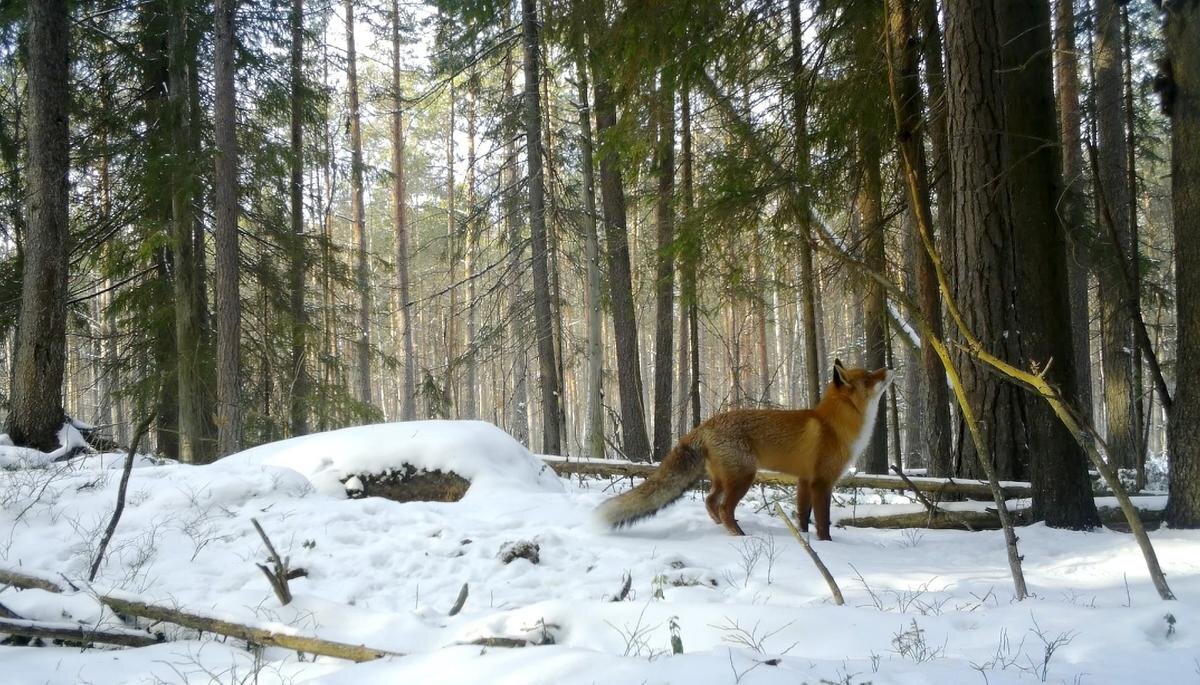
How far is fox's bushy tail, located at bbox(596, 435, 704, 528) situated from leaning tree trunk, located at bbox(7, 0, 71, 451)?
8.83 meters

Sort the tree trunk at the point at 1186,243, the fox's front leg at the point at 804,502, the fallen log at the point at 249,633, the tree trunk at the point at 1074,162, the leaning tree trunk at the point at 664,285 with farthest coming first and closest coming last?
the tree trunk at the point at 1074,162, the leaning tree trunk at the point at 664,285, the fox's front leg at the point at 804,502, the tree trunk at the point at 1186,243, the fallen log at the point at 249,633

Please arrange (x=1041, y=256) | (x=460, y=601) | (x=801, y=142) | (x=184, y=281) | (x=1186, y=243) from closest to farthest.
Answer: (x=460, y=601) < (x=1186, y=243) < (x=1041, y=256) < (x=801, y=142) < (x=184, y=281)

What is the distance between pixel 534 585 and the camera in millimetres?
4613

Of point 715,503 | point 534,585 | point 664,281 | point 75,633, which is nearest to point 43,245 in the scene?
point 664,281

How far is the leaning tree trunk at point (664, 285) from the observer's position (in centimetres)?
998

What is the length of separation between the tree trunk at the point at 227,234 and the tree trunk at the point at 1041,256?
11.3 metres

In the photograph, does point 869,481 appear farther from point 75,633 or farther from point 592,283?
point 592,283

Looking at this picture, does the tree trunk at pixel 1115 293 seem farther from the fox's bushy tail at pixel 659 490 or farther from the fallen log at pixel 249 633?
the fallen log at pixel 249 633

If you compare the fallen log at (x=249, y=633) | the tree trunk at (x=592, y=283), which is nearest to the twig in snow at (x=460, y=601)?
the fallen log at (x=249, y=633)

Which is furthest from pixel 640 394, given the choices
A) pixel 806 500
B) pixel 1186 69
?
pixel 1186 69

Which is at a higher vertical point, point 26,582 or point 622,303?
point 622,303

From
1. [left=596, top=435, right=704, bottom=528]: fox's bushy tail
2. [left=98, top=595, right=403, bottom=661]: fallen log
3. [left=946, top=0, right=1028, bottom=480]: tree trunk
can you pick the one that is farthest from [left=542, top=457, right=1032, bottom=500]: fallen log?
[left=98, top=595, right=403, bottom=661]: fallen log

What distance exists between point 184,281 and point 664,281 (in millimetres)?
9710

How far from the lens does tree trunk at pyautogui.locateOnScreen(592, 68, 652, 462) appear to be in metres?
12.6
